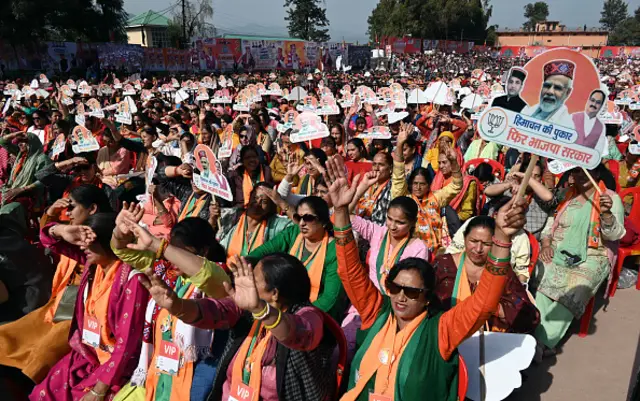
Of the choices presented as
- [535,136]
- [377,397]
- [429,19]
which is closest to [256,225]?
[377,397]

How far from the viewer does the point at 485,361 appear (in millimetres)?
2459

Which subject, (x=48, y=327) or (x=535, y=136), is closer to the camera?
(x=535, y=136)

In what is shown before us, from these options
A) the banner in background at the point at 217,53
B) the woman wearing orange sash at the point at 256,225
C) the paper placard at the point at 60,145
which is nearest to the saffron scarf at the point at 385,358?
the woman wearing orange sash at the point at 256,225

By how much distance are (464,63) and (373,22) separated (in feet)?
87.8

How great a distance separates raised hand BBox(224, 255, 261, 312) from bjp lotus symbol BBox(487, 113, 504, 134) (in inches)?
45.4

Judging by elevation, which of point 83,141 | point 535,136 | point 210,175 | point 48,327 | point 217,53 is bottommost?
point 48,327

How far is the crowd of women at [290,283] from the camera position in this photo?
2008 mm

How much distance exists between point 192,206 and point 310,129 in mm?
1491

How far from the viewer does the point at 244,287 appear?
1739 millimetres

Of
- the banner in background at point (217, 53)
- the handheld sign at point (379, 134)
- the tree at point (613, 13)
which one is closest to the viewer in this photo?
the handheld sign at point (379, 134)

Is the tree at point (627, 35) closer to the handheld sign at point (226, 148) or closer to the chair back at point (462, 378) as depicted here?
the handheld sign at point (226, 148)

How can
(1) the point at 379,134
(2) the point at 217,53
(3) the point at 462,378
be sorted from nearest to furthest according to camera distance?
(3) the point at 462,378 → (1) the point at 379,134 → (2) the point at 217,53

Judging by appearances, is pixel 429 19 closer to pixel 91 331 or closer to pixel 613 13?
pixel 91 331

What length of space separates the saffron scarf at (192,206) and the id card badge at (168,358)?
182 centimetres
